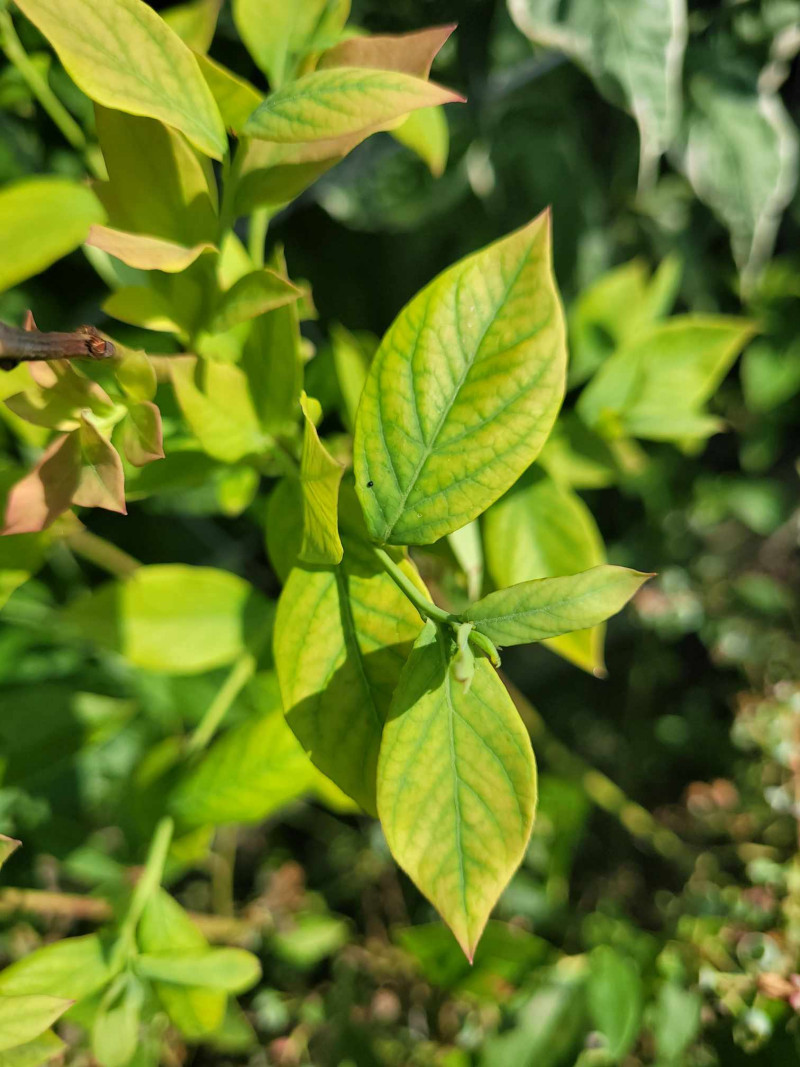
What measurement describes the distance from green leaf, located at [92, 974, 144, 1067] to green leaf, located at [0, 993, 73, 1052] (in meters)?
0.09

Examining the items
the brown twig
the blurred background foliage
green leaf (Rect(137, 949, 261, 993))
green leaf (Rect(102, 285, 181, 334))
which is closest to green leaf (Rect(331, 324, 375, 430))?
the blurred background foliage

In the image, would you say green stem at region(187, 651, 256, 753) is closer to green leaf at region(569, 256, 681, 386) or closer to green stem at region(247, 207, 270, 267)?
green stem at region(247, 207, 270, 267)

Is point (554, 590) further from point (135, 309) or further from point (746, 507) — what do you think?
point (746, 507)

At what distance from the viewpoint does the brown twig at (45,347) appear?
33cm

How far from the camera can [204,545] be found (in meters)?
1.02

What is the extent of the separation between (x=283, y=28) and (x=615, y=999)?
845mm

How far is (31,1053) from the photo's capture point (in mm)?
409

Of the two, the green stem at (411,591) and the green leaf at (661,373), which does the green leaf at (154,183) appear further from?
the green leaf at (661,373)

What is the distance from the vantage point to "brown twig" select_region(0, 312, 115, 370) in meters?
0.33

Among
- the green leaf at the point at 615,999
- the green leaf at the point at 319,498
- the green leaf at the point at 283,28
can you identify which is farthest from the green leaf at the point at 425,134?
the green leaf at the point at 615,999

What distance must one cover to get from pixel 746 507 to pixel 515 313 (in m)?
0.94

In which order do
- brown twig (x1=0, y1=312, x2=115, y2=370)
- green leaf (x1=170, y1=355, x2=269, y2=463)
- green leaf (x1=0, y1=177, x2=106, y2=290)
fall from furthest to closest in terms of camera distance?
green leaf (x1=0, y1=177, x2=106, y2=290) → green leaf (x1=170, y1=355, x2=269, y2=463) → brown twig (x1=0, y1=312, x2=115, y2=370)

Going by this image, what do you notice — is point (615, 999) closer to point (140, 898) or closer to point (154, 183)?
point (140, 898)

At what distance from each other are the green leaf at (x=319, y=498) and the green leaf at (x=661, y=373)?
388mm
